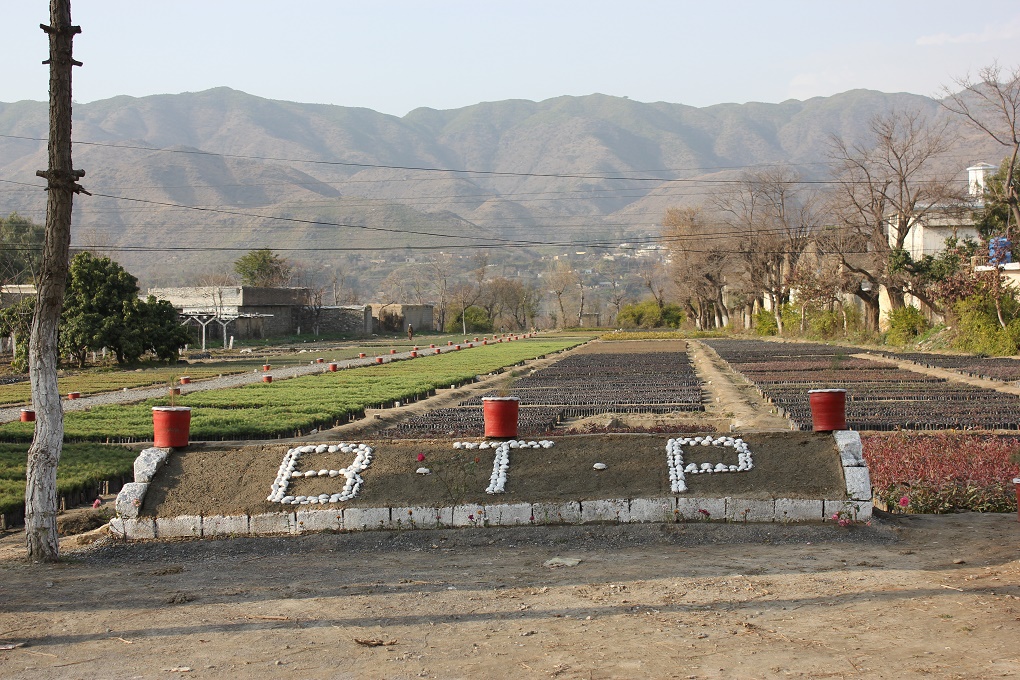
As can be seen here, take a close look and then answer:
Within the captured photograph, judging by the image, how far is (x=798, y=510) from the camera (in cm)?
1062

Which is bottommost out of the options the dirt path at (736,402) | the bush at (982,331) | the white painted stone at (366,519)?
the white painted stone at (366,519)

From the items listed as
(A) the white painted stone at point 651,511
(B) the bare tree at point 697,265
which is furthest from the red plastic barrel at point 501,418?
(B) the bare tree at point 697,265

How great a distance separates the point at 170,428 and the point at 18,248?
71.7 metres

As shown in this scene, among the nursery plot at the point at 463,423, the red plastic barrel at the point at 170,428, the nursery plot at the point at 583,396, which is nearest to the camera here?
the red plastic barrel at the point at 170,428

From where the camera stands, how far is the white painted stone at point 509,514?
1085 centimetres

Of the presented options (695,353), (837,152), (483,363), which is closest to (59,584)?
(483,363)

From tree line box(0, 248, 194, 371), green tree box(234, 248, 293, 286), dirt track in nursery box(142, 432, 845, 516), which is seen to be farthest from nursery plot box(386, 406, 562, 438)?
green tree box(234, 248, 293, 286)

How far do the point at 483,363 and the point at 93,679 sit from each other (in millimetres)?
41058

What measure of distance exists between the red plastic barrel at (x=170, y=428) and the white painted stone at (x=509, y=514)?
396 cm

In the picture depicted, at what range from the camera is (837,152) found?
2598 inches

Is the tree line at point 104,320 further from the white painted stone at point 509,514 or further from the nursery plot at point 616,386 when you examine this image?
the white painted stone at point 509,514

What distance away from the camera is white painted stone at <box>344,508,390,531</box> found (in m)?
11.0

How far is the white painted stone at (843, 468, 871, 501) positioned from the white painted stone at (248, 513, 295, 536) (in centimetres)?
577

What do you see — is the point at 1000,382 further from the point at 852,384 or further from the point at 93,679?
the point at 93,679
